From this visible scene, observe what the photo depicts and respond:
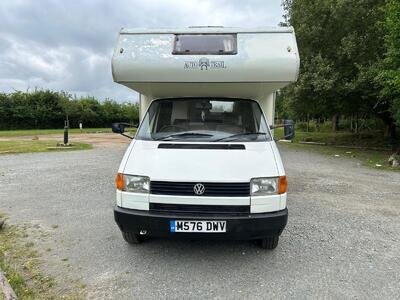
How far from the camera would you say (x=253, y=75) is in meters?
4.95

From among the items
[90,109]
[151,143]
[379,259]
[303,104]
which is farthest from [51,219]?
[90,109]

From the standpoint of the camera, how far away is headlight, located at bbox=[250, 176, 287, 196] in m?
4.14

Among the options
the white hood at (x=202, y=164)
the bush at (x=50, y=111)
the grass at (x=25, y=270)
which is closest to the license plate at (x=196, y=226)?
the white hood at (x=202, y=164)

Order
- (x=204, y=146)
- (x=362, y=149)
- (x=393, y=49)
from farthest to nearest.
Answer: (x=362, y=149), (x=393, y=49), (x=204, y=146)

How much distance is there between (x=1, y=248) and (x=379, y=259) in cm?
491

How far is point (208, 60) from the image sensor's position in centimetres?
491

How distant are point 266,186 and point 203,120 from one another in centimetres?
160

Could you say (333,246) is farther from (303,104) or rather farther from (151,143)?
(303,104)

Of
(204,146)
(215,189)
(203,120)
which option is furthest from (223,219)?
(203,120)

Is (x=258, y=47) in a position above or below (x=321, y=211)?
above

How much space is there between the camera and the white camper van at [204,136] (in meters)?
4.11

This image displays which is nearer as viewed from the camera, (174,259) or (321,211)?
(174,259)

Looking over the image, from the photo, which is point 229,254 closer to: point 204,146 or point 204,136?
point 204,146

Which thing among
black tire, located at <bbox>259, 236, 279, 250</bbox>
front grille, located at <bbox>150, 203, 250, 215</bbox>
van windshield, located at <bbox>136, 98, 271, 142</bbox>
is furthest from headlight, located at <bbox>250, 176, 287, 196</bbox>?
van windshield, located at <bbox>136, 98, 271, 142</bbox>
